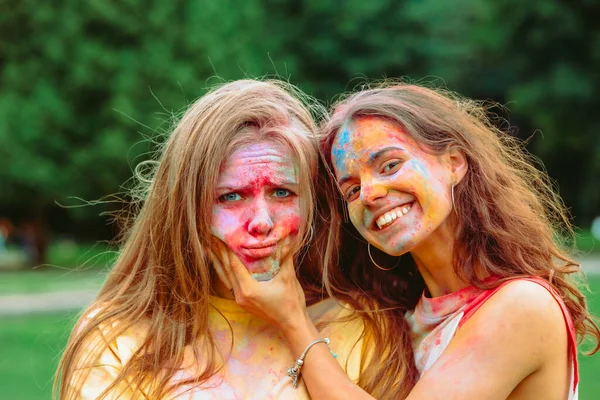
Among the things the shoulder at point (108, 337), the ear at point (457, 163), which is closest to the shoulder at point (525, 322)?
the ear at point (457, 163)

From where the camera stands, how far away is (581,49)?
25.1m

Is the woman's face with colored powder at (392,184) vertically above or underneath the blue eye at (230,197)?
underneath

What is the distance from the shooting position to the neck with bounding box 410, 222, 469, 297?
3.37m

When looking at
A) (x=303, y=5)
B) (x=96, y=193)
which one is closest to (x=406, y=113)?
(x=96, y=193)

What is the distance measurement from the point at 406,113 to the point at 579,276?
1.05 m

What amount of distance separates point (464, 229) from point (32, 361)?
867 centimetres

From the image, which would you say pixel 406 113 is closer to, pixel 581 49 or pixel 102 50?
pixel 102 50

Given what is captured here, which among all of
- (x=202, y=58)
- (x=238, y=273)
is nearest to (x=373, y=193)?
(x=238, y=273)

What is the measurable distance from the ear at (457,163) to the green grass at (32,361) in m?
4.47

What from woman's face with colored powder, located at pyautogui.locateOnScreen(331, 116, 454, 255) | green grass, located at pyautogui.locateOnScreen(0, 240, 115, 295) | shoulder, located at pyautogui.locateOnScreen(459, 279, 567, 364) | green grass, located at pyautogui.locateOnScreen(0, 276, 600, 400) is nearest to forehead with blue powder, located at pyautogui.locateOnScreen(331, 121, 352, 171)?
woman's face with colored powder, located at pyautogui.locateOnScreen(331, 116, 454, 255)

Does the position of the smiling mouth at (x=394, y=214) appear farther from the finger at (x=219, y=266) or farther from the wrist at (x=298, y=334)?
the finger at (x=219, y=266)

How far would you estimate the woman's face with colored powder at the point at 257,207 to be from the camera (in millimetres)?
3205

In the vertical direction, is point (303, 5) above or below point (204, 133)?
below

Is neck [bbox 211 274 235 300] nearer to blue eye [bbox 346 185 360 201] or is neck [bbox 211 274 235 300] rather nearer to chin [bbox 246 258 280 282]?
chin [bbox 246 258 280 282]
